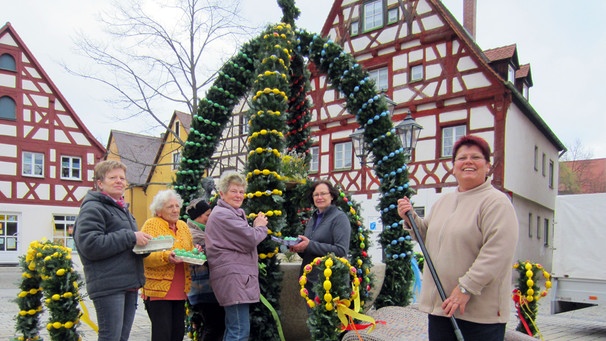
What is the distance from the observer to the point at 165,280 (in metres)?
3.65

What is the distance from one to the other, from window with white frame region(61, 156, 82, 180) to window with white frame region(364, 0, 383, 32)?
548 inches

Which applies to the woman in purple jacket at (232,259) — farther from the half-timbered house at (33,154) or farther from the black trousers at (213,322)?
the half-timbered house at (33,154)

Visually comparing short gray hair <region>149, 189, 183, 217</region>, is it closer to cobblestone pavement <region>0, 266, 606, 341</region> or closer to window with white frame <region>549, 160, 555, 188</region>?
cobblestone pavement <region>0, 266, 606, 341</region>

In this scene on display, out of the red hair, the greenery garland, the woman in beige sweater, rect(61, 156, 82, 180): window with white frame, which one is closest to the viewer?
the woman in beige sweater

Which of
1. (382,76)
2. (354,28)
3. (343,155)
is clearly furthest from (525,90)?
(343,155)

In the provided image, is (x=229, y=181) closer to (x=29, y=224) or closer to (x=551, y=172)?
(x=29, y=224)

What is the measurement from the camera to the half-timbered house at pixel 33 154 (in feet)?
65.8

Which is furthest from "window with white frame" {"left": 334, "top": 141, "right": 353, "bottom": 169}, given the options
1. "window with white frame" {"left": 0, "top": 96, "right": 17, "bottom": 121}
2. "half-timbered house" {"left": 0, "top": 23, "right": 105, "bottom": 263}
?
"window with white frame" {"left": 0, "top": 96, "right": 17, "bottom": 121}

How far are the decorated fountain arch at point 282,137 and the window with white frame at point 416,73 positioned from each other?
10.8 metres

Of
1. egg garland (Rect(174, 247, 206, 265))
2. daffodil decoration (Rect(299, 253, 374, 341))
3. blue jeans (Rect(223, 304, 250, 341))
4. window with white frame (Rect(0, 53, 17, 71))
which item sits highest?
window with white frame (Rect(0, 53, 17, 71))

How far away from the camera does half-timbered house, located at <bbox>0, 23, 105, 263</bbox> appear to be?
790 inches

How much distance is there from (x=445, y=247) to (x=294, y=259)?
10.5 ft

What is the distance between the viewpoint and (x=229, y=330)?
3.76 metres

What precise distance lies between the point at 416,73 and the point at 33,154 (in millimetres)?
15977
